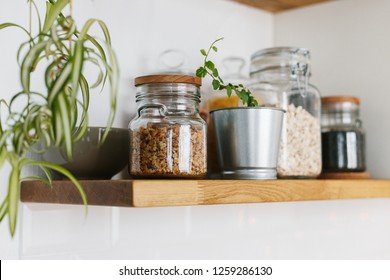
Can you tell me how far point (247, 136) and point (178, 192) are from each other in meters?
0.25

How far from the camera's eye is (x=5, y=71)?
123cm

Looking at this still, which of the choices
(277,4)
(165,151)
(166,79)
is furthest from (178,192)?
(277,4)

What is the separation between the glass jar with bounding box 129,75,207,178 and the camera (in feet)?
3.71

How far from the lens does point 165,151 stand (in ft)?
3.71

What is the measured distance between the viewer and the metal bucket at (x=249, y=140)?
1253 mm

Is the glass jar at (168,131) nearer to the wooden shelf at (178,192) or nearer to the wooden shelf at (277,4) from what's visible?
the wooden shelf at (178,192)

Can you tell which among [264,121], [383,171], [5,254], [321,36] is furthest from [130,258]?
[321,36]

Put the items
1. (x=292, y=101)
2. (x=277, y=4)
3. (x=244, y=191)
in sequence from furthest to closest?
1. (x=277, y=4)
2. (x=292, y=101)
3. (x=244, y=191)

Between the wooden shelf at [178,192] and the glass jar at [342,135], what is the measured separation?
0.50 ft

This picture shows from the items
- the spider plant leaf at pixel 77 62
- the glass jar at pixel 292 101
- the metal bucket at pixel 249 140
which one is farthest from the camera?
the glass jar at pixel 292 101

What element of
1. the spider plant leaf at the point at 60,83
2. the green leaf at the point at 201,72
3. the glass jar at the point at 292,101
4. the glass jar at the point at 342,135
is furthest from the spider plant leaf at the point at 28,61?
the glass jar at the point at 342,135

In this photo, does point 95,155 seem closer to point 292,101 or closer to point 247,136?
point 247,136
